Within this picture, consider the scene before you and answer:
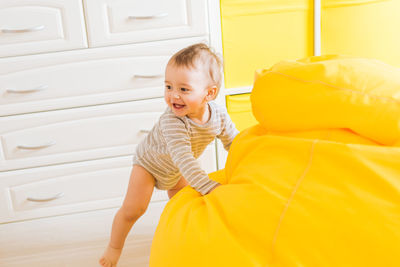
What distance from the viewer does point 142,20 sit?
66.4 inches

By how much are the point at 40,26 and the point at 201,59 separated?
85 centimetres

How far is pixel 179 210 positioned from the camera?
939 mm

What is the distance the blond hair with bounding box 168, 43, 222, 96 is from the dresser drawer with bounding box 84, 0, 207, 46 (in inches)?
23.3

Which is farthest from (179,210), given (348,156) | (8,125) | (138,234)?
(8,125)

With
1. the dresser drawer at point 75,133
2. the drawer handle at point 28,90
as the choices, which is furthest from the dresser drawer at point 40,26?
the dresser drawer at point 75,133

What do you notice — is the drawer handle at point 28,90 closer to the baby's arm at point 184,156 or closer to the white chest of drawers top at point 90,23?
the white chest of drawers top at point 90,23

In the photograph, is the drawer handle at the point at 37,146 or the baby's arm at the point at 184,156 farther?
the drawer handle at the point at 37,146

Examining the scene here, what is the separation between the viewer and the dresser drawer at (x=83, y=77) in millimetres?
1672

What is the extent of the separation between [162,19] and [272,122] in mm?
964

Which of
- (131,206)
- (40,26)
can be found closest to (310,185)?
(131,206)

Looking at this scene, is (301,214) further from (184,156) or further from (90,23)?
(90,23)

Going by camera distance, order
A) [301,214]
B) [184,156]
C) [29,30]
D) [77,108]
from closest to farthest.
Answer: [301,214], [184,156], [29,30], [77,108]

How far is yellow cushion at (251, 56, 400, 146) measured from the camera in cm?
78

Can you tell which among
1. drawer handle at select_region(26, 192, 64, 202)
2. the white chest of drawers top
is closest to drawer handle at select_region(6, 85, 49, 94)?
the white chest of drawers top
